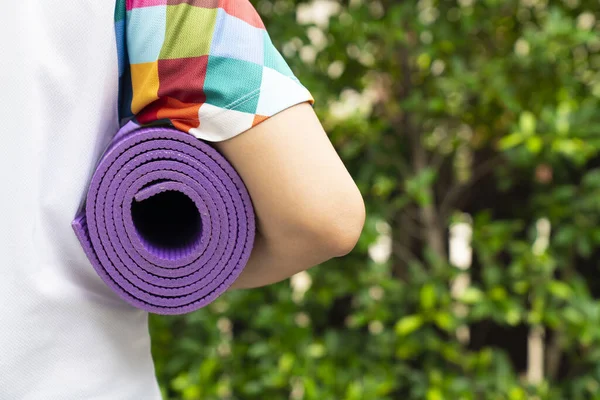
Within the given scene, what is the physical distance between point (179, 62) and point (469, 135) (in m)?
1.14

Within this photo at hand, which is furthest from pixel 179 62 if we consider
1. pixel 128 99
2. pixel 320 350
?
pixel 320 350

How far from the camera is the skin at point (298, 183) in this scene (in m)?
0.58

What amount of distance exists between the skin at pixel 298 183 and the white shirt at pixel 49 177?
0.48ft

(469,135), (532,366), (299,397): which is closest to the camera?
(299,397)

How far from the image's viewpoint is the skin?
0.58 m

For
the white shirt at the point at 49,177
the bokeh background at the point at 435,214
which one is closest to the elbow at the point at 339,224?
the white shirt at the point at 49,177

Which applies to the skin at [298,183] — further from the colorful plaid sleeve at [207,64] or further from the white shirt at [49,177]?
the white shirt at [49,177]

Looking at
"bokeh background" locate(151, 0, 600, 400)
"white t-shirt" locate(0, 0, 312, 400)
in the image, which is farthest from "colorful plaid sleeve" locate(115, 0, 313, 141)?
"bokeh background" locate(151, 0, 600, 400)

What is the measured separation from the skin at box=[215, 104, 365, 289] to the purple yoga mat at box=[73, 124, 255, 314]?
0.02 m

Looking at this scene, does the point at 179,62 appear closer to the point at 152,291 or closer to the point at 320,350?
the point at 152,291

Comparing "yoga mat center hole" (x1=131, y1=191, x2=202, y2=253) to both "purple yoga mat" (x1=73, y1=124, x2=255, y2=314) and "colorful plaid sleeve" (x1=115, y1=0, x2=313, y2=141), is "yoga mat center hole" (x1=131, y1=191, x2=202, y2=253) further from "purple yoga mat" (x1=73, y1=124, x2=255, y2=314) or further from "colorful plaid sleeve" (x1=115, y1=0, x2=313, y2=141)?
"colorful plaid sleeve" (x1=115, y1=0, x2=313, y2=141)

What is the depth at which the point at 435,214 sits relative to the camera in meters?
1.59

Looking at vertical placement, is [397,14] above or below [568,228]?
above

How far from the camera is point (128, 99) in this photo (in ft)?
2.12
